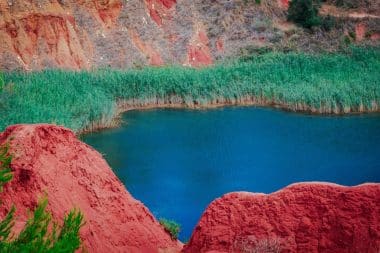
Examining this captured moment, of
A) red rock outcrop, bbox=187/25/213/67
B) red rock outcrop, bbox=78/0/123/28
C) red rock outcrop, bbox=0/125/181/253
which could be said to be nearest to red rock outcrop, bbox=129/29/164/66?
red rock outcrop, bbox=78/0/123/28

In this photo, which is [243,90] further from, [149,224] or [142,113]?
[149,224]

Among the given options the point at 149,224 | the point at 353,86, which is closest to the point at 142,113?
the point at 353,86

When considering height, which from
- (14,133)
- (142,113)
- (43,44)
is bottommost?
(142,113)

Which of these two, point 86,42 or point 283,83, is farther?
point 86,42

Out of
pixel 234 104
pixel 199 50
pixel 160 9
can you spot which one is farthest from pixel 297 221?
pixel 160 9

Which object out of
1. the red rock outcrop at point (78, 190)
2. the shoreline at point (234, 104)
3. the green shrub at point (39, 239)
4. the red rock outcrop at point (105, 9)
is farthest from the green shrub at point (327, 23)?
the green shrub at point (39, 239)

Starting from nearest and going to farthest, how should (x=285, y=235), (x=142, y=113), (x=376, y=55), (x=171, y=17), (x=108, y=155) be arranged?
(x=285, y=235), (x=108, y=155), (x=142, y=113), (x=376, y=55), (x=171, y=17)

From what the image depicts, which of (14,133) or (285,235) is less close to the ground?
(14,133)
